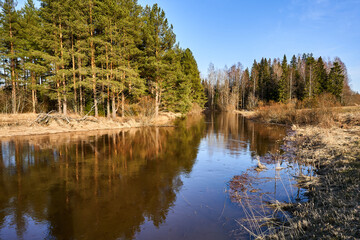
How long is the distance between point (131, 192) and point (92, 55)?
66.4ft

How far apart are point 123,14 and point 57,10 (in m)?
6.85

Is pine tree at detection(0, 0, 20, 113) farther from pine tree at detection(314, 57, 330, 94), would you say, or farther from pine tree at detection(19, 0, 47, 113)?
pine tree at detection(314, 57, 330, 94)

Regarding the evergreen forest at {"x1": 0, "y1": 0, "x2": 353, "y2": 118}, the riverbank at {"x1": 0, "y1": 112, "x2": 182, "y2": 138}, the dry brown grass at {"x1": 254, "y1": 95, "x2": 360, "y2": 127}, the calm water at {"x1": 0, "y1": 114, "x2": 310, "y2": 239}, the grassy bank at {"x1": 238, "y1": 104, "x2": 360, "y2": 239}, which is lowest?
the calm water at {"x1": 0, "y1": 114, "x2": 310, "y2": 239}

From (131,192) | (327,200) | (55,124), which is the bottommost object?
(131,192)

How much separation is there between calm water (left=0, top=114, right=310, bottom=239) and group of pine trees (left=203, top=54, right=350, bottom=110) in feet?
106

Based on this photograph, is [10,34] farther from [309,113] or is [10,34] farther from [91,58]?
[309,113]

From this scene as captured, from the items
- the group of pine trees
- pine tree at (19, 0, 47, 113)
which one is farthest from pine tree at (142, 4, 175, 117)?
the group of pine trees

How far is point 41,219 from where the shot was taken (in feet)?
16.0

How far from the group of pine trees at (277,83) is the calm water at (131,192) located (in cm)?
3222

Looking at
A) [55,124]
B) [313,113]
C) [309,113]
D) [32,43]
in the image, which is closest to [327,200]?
[313,113]

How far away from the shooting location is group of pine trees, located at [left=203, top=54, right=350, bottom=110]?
4828cm

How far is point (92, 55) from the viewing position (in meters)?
22.5

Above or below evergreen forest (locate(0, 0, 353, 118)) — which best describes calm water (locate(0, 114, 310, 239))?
below

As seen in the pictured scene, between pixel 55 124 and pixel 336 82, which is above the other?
pixel 336 82
